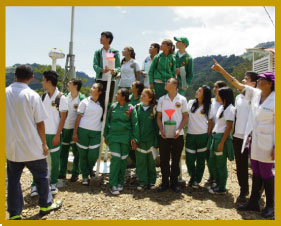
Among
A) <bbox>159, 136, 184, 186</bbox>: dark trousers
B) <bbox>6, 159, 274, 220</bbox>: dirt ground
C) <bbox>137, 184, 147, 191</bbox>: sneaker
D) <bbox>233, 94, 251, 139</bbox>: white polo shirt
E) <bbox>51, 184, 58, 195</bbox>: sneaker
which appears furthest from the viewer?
<bbox>137, 184, 147, 191</bbox>: sneaker

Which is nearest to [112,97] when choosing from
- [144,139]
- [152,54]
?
[152,54]

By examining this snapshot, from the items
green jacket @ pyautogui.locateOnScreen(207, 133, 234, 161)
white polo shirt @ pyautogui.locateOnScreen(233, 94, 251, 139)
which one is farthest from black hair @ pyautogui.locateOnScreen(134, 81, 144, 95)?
white polo shirt @ pyautogui.locateOnScreen(233, 94, 251, 139)

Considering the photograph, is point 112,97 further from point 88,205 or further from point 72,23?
point 72,23

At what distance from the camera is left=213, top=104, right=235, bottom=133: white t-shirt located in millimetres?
4648

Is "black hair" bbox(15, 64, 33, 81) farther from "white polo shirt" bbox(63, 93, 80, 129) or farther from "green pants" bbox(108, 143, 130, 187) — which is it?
"green pants" bbox(108, 143, 130, 187)

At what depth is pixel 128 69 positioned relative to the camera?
6156 mm

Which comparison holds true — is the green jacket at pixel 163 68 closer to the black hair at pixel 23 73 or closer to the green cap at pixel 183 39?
the green cap at pixel 183 39

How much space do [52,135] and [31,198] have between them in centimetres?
124

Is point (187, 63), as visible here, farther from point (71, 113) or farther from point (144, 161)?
point (71, 113)

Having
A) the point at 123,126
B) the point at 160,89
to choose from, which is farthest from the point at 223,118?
the point at 123,126

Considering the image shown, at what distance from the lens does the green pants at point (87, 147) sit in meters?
5.20

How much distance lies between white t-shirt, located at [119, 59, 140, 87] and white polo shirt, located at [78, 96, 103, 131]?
3.90 feet

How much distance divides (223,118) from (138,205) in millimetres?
2248

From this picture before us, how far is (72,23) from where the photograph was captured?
28.6 ft
